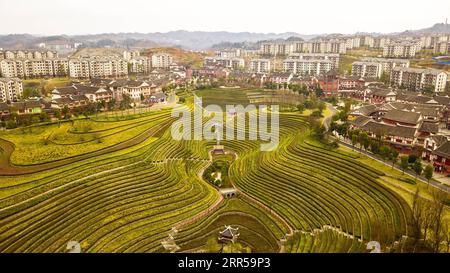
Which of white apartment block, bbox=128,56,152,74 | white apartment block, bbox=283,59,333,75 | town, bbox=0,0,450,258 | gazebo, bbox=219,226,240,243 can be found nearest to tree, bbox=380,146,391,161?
town, bbox=0,0,450,258

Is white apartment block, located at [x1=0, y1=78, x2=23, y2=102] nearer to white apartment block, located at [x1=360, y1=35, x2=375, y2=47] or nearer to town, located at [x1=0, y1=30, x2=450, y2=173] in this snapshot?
town, located at [x1=0, y1=30, x2=450, y2=173]

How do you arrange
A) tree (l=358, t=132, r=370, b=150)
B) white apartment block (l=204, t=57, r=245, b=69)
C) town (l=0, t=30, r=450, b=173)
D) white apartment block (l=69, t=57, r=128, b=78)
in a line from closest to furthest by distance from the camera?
tree (l=358, t=132, r=370, b=150) < town (l=0, t=30, r=450, b=173) < white apartment block (l=69, t=57, r=128, b=78) < white apartment block (l=204, t=57, r=245, b=69)

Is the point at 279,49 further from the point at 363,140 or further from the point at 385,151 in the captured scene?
the point at 385,151

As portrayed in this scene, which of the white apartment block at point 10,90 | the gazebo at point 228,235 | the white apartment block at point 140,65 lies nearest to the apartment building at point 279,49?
the white apartment block at point 140,65

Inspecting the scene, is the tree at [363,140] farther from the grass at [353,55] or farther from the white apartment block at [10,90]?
the grass at [353,55]

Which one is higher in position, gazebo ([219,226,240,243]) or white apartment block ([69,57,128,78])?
white apartment block ([69,57,128,78])
